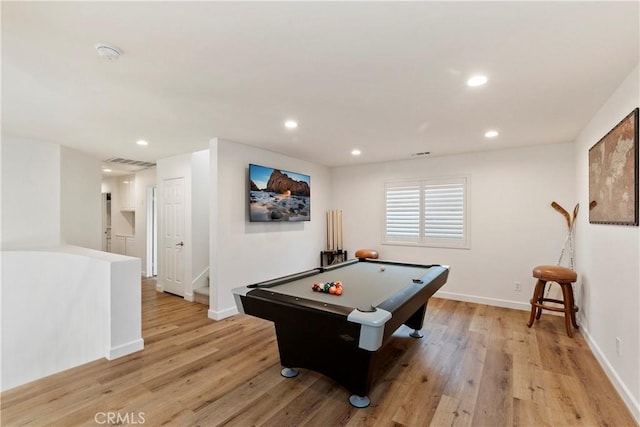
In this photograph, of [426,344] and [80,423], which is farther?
[426,344]

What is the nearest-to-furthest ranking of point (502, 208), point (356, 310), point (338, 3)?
1. point (338, 3)
2. point (356, 310)
3. point (502, 208)

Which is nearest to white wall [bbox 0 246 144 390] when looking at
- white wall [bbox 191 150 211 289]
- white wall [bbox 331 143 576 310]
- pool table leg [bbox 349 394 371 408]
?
white wall [bbox 191 150 211 289]

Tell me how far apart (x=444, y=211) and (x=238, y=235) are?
3352 millimetres

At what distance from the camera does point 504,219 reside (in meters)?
4.43

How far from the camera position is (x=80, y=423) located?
1902mm

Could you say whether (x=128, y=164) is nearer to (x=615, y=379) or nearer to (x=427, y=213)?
(x=427, y=213)

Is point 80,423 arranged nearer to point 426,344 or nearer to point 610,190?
point 426,344

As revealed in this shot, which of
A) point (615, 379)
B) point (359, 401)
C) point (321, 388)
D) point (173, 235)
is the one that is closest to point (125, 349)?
point (321, 388)

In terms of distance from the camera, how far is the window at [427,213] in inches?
189

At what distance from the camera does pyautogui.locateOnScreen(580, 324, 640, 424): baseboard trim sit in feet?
6.53

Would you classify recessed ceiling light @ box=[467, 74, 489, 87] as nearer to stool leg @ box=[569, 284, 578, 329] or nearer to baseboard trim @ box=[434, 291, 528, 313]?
stool leg @ box=[569, 284, 578, 329]

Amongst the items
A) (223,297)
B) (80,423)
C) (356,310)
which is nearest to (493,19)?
(356,310)

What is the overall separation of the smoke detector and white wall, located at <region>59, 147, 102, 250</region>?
358 centimetres

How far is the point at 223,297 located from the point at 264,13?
3.37 metres
